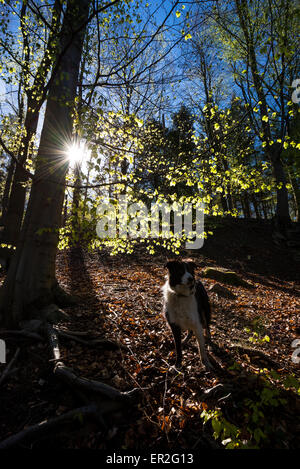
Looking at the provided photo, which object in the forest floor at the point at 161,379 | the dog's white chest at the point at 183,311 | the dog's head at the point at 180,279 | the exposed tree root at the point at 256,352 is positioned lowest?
the exposed tree root at the point at 256,352

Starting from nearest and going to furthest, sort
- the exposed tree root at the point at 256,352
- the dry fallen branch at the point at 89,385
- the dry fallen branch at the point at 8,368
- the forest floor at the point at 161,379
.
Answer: the forest floor at the point at 161,379, the dry fallen branch at the point at 89,385, the dry fallen branch at the point at 8,368, the exposed tree root at the point at 256,352

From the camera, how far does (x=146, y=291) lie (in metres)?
7.57

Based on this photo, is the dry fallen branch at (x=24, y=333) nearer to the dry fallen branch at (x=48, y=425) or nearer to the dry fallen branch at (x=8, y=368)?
the dry fallen branch at (x=8, y=368)

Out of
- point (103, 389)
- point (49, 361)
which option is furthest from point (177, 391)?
point (49, 361)

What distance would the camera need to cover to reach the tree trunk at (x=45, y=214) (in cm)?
445

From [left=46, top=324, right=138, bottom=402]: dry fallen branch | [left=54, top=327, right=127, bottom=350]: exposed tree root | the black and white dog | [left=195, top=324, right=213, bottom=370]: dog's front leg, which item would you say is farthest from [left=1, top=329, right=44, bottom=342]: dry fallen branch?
[left=195, top=324, right=213, bottom=370]: dog's front leg

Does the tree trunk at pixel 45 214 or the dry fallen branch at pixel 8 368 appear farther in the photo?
the tree trunk at pixel 45 214

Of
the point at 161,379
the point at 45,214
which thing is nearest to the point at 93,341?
the point at 161,379

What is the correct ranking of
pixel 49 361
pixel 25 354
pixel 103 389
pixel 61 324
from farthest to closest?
1. pixel 61 324
2. pixel 25 354
3. pixel 49 361
4. pixel 103 389

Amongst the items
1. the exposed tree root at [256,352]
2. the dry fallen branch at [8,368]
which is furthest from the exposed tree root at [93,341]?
the exposed tree root at [256,352]

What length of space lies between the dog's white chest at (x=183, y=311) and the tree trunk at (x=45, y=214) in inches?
110

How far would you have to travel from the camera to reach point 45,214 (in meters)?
4.66

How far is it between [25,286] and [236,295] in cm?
715

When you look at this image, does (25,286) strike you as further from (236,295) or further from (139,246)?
(139,246)
